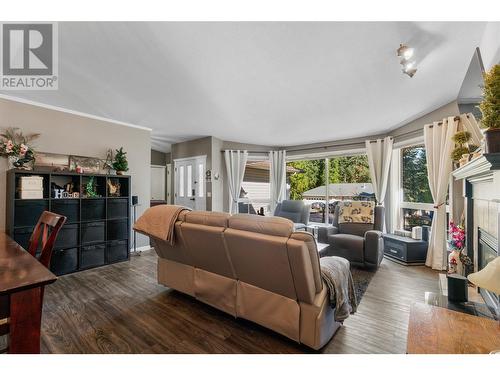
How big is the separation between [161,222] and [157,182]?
16.9ft

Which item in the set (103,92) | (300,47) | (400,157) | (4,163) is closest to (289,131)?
(400,157)

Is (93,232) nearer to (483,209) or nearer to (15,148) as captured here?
(15,148)

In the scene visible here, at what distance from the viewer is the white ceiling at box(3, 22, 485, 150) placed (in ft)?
6.61

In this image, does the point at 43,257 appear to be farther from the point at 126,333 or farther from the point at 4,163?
the point at 4,163

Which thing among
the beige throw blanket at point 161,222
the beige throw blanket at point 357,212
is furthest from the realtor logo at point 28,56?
the beige throw blanket at point 357,212

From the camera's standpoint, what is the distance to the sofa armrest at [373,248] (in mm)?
3414

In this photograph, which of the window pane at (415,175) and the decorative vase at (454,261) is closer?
the decorative vase at (454,261)

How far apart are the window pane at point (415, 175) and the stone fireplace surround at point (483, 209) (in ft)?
5.53

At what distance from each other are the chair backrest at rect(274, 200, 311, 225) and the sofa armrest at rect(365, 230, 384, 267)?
1.57m

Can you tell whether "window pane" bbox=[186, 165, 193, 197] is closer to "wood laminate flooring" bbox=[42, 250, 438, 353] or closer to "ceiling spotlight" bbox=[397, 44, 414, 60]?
"wood laminate flooring" bbox=[42, 250, 438, 353]

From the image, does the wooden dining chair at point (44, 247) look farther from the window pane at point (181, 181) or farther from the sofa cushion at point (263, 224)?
the window pane at point (181, 181)

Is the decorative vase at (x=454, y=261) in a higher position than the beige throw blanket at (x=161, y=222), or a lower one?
lower

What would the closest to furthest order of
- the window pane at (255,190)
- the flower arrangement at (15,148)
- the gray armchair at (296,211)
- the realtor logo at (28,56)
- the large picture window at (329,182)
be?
the realtor logo at (28,56) < the flower arrangement at (15,148) < the gray armchair at (296,211) < the large picture window at (329,182) < the window pane at (255,190)

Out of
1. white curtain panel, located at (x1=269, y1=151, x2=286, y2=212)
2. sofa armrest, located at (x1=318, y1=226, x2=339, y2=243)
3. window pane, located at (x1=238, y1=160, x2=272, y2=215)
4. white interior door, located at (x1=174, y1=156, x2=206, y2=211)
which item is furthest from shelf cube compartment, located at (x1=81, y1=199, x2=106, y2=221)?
white curtain panel, located at (x1=269, y1=151, x2=286, y2=212)
